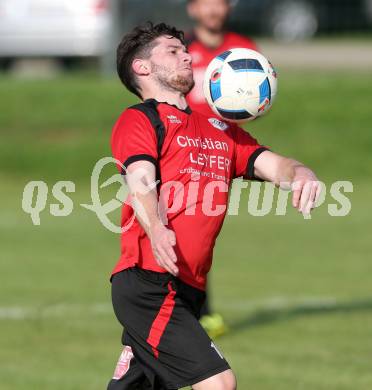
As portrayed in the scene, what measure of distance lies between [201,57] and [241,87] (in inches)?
130

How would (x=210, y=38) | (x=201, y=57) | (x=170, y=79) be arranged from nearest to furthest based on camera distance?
(x=170, y=79) → (x=201, y=57) → (x=210, y=38)

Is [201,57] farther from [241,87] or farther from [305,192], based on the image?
[305,192]

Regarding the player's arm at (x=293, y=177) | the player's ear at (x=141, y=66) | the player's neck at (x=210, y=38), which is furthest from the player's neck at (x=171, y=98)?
the player's neck at (x=210, y=38)

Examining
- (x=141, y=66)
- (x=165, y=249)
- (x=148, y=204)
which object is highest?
(x=141, y=66)

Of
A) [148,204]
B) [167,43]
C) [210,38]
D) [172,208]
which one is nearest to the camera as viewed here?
[148,204]

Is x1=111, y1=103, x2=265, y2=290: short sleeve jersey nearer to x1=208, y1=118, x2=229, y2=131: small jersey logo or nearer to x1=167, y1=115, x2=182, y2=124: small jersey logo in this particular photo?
x1=167, y1=115, x2=182, y2=124: small jersey logo

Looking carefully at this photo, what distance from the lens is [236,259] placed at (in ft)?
41.3

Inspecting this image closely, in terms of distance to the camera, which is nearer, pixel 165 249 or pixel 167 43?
pixel 165 249

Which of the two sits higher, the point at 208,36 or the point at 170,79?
the point at 170,79

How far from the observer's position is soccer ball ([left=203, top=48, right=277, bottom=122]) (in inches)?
235

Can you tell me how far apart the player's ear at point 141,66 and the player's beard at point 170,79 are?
0.03 metres

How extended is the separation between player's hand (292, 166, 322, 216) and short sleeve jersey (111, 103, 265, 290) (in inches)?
15.4

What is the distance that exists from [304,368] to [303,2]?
25830mm

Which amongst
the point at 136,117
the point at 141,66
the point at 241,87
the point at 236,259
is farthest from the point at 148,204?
the point at 236,259
